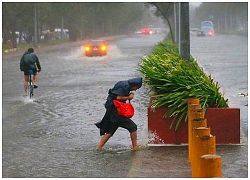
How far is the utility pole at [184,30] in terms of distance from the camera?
18234mm

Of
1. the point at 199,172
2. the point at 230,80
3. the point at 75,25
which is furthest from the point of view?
the point at 75,25

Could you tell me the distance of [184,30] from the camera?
60.7ft

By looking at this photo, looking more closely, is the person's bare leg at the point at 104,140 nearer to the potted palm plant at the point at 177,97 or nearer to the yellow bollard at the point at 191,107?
the potted palm plant at the point at 177,97

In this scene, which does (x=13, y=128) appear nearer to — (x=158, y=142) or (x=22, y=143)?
(x=22, y=143)

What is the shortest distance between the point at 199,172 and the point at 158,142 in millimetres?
4741

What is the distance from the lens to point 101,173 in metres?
8.77

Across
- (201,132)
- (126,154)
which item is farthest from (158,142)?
(201,132)

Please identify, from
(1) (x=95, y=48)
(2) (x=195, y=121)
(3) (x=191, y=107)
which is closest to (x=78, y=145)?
(3) (x=191, y=107)

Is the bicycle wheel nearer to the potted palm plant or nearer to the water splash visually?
the potted palm plant

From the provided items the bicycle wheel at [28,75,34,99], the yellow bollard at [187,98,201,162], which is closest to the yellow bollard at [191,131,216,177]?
the yellow bollard at [187,98,201,162]

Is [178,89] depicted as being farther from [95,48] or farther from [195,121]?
[95,48]

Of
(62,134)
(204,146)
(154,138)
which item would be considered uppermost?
(204,146)

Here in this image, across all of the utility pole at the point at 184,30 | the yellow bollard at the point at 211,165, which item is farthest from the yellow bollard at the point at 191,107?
the utility pole at the point at 184,30

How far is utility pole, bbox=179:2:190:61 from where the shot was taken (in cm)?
1823
